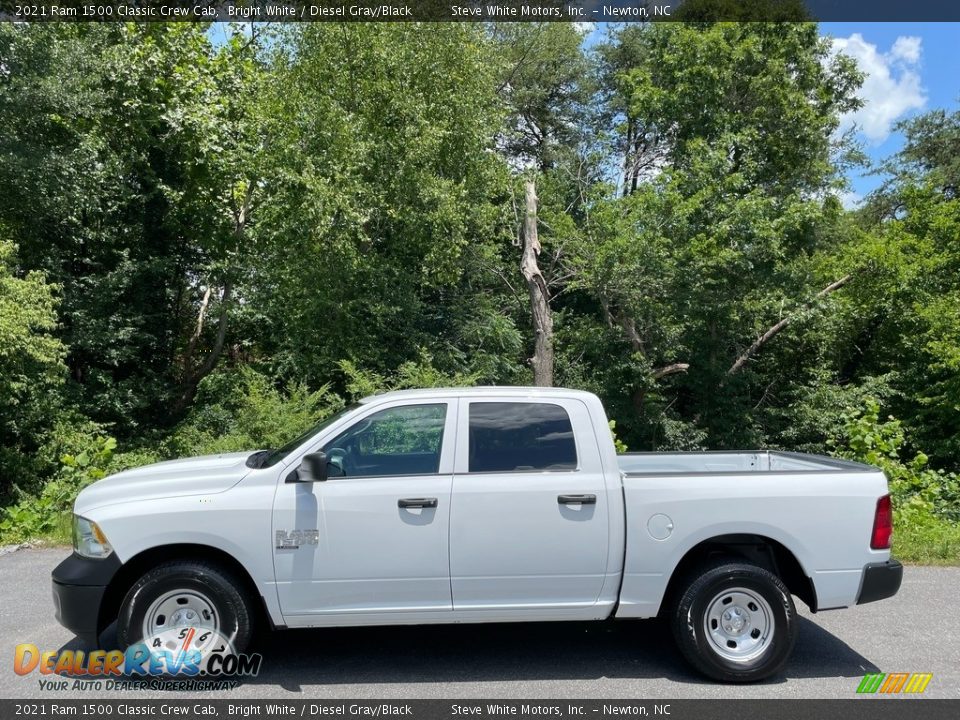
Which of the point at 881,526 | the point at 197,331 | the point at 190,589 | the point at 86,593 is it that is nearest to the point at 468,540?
the point at 190,589

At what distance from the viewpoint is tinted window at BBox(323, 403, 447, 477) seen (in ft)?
17.9

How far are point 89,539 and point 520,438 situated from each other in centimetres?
280

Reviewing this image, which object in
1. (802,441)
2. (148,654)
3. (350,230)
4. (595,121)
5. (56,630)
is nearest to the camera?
(148,654)

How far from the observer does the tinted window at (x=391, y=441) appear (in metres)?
5.47

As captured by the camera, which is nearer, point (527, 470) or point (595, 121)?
point (527, 470)

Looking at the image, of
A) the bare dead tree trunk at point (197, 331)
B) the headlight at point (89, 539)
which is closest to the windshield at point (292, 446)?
the headlight at point (89, 539)

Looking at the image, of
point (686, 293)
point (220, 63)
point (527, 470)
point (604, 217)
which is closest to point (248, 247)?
point (220, 63)

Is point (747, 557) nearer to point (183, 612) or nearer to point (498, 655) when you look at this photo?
point (498, 655)

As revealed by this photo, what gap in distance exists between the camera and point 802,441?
2220 cm

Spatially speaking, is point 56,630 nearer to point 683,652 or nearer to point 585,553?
point 585,553

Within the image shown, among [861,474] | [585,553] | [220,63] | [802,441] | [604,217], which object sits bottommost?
[802,441]

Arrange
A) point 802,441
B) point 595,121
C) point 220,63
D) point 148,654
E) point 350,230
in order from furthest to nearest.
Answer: point 595,121, point 802,441, point 220,63, point 350,230, point 148,654

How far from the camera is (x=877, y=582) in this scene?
5328mm

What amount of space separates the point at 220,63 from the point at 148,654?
16.8 metres
